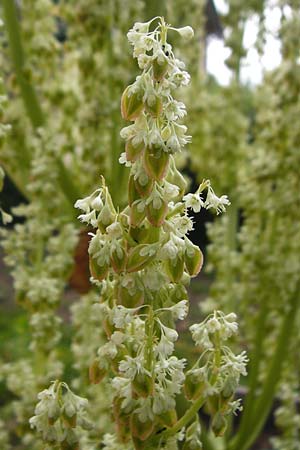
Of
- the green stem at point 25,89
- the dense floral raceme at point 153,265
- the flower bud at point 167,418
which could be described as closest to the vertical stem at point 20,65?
the green stem at point 25,89

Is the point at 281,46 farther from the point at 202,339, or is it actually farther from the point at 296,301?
the point at 202,339

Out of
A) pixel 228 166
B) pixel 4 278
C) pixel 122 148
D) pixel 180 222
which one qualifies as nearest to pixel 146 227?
pixel 180 222

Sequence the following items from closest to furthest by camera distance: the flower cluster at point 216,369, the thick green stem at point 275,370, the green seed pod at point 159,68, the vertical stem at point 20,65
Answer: the green seed pod at point 159,68, the flower cluster at point 216,369, the vertical stem at point 20,65, the thick green stem at point 275,370

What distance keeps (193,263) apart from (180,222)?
0.05 m

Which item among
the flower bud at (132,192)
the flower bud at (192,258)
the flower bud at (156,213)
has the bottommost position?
the flower bud at (192,258)

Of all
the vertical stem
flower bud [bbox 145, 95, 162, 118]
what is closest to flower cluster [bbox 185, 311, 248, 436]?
flower bud [bbox 145, 95, 162, 118]

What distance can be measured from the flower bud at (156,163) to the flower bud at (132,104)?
0.04m

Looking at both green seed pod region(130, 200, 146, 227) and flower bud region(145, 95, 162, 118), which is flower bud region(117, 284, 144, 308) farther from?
flower bud region(145, 95, 162, 118)

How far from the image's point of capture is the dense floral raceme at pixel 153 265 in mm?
690

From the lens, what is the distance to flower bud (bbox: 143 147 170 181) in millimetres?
685

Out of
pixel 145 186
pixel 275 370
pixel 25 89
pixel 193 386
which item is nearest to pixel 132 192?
pixel 145 186

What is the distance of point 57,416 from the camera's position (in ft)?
2.52

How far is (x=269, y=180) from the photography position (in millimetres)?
1958

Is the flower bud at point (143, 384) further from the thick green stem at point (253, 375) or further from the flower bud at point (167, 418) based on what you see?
the thick green stem at point (253, 375)
